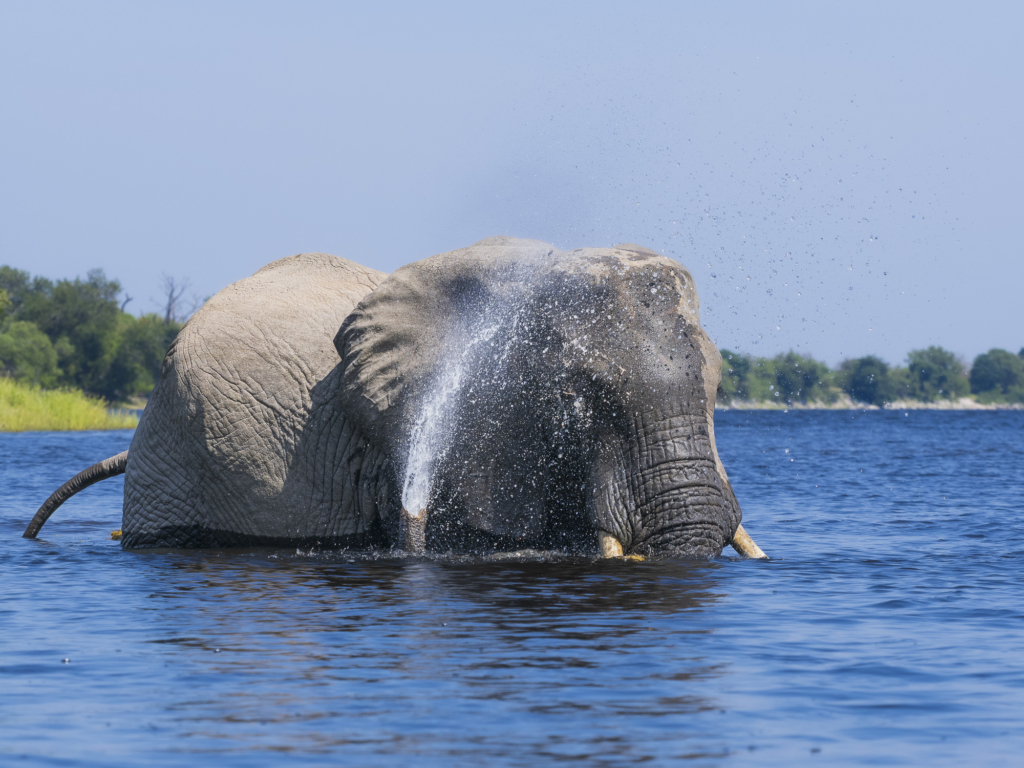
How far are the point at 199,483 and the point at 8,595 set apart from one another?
8.44 ft

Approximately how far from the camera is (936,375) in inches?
7003

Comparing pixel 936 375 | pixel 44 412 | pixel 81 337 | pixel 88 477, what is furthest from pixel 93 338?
pixel 936 375

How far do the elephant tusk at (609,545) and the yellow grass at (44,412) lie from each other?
39.0m

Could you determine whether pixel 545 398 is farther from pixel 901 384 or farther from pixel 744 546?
pixel 901 384

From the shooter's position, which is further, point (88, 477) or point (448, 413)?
point (88, 477)

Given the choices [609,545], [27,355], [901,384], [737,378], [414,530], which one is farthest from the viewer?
[901,384]

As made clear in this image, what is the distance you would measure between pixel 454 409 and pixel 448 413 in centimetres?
6

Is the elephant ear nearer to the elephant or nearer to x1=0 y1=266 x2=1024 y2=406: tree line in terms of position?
the elephant

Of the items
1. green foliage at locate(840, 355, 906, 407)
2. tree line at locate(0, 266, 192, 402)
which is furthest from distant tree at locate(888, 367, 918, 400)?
tree line at locate(0, 266, 192, 402)

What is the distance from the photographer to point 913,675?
7.06 metres

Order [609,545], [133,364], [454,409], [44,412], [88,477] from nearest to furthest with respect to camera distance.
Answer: [609,545] → [454,409] → [88,477] → [44,412] → [133,364]

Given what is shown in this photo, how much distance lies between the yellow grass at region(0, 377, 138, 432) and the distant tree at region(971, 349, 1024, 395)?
159088mm

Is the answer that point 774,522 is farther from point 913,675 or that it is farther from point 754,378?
point 754,378

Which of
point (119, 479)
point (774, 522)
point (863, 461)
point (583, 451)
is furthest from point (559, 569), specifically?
point (863, 461)
